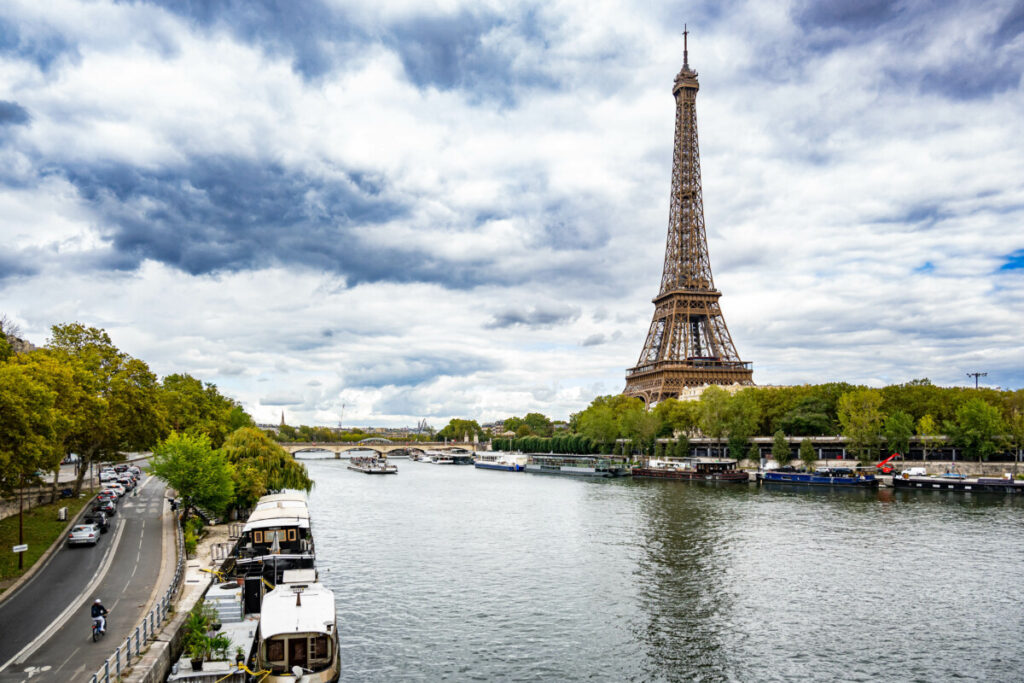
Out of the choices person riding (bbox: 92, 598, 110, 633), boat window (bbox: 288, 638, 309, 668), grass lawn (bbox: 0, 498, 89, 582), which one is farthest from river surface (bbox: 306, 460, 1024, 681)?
grass lawn (bbox: 0, 498, 89, 582)

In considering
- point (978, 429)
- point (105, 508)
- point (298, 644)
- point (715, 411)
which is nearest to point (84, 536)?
point (105, 508)

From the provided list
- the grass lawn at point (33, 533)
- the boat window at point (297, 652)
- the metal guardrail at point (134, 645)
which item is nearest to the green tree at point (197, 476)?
the grass lawn at point (33, 533)

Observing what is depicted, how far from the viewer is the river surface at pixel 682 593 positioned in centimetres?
3123

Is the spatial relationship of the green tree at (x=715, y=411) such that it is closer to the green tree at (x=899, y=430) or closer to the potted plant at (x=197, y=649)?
the green tree at (x=899, y=430)

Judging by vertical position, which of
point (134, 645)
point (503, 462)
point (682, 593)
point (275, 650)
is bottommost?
point (503, 462)

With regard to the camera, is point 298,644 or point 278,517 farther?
point 278,517

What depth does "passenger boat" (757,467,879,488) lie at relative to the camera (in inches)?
4186

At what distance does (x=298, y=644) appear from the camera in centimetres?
2683

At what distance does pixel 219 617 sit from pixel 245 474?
108 feet

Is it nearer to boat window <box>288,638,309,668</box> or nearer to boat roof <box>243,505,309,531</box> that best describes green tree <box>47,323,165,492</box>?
boat roof <box>243,505,309,531</box>

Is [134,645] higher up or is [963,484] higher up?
[134,645]

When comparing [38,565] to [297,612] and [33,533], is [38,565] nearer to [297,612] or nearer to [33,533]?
[33,533]

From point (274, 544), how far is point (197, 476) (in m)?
15.2

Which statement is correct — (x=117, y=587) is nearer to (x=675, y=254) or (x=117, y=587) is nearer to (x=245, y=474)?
(x=245, y=474)
